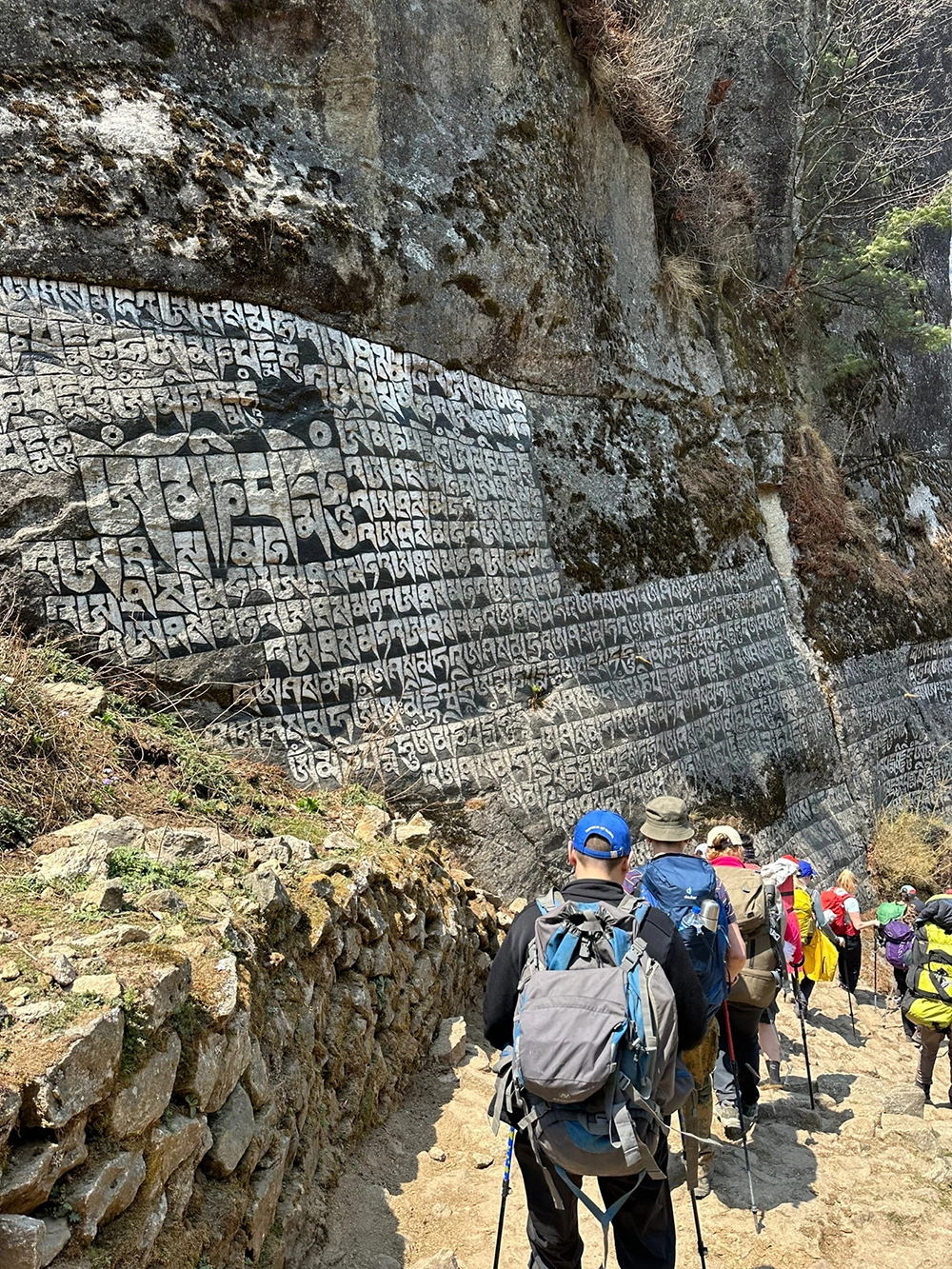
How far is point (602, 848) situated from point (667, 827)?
3.74 feet

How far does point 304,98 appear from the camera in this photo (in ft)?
24.7

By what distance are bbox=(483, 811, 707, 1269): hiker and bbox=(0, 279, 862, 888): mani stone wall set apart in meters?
3.68

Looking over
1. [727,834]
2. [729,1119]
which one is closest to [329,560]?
[727,834]

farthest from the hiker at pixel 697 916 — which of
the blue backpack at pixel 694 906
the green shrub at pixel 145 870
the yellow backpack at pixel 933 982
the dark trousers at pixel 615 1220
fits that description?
the yellow backpack at pixel 933 982

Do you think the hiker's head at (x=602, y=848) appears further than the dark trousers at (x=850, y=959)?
No

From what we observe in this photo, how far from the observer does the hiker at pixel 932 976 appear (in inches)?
231

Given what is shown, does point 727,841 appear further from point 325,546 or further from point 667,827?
point 325,546

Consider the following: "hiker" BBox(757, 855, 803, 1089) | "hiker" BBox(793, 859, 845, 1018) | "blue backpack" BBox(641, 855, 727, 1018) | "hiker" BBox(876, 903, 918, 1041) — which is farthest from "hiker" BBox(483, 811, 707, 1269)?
"hiker" BBox(876, 903, 918, 1041)

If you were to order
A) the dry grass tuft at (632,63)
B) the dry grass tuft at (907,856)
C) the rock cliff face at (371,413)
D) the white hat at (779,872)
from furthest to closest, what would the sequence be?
the dry grass tuft at (907,856) → the dry grass tuft at (632,63) → the rock cliff face at (371,413) → the white hat at (779,872)

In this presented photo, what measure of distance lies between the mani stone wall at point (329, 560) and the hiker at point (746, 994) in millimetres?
2914

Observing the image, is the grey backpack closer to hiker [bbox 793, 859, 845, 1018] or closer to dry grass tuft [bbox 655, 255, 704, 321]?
hiker [bbox 793, 859, 845, 1018]

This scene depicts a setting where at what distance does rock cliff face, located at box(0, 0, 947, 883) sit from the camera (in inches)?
239

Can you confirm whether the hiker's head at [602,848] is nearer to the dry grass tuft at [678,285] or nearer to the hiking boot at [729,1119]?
the hiking boot at [729,1119]

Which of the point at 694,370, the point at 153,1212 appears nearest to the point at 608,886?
the point at 153,1212
